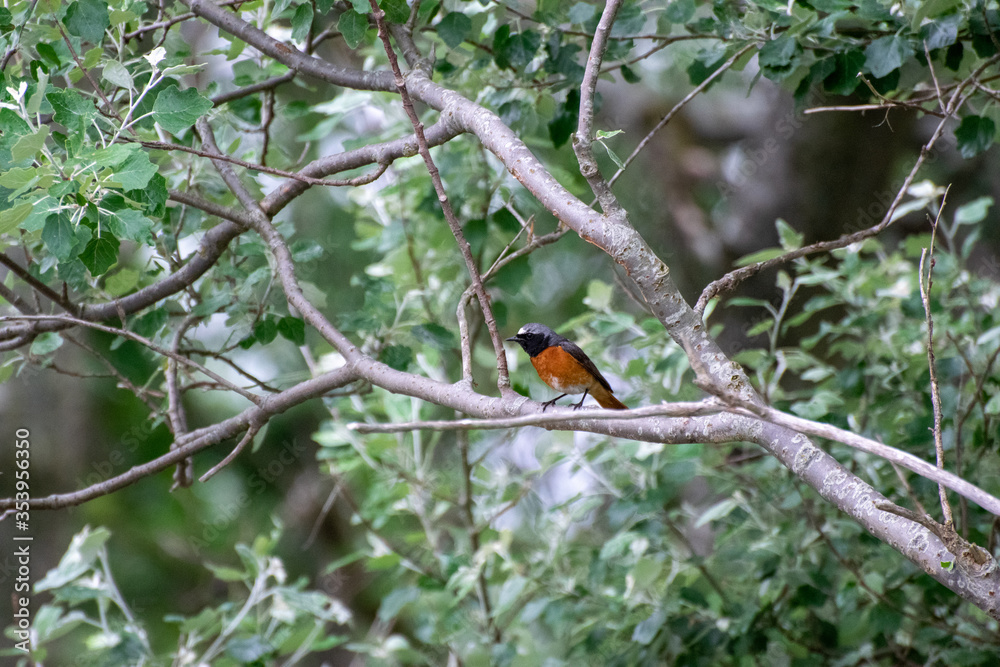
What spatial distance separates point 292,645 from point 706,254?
11.2 ft

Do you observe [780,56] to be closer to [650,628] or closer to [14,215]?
[650,628]

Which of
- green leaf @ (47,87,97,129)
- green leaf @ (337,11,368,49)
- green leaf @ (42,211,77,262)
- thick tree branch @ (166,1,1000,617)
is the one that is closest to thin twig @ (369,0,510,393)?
thick tree branch @ (166,1,1000,617)

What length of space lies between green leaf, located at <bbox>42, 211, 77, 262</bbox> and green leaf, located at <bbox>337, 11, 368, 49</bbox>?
95 cm

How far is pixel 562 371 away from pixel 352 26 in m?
1.67

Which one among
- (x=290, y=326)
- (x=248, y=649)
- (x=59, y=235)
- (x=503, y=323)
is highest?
(x=59, y=235)

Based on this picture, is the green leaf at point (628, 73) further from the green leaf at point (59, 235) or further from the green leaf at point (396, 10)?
the green leaf at point (59, 235)

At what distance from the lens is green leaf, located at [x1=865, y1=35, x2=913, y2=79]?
95.3 inches

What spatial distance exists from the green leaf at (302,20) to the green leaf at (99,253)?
84cm

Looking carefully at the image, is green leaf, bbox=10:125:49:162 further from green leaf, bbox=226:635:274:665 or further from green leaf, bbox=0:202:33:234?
green leaf, bbox=226:635:274:665

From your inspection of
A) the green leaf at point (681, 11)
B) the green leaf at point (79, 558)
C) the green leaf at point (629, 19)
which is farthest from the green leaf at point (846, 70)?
the green leaf at point (79, 558)

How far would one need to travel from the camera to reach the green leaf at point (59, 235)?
6.08ft

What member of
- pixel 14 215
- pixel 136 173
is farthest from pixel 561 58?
pixel 14 215

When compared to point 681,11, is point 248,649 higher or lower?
lower

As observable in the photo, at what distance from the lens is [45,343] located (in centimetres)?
241
